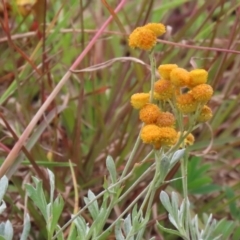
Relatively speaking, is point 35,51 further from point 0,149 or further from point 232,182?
point 232,182

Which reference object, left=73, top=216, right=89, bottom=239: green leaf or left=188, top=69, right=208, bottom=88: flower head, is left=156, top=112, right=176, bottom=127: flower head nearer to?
left=188, top=69, right=208, bottom=88: flower head

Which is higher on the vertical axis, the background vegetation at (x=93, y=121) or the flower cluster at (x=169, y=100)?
the flower cluster at (x=169, y=100)

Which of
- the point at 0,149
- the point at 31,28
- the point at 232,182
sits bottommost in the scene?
the point at 232,182

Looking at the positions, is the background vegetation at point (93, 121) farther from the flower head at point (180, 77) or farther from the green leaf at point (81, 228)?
the flower head at point (180, 77)

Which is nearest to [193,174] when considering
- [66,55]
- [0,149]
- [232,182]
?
[232,182]

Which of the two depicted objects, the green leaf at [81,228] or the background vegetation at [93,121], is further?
the background vegetation at [93,121]

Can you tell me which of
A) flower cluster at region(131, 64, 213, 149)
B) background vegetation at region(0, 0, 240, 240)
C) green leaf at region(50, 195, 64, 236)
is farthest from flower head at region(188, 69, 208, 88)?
background vegetation at region(0, 0, 240, 240)

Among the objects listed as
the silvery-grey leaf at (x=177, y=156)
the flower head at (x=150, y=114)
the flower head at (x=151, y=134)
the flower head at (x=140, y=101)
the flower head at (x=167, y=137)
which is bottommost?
the silvery-grey leaf at (x=177, y=156)

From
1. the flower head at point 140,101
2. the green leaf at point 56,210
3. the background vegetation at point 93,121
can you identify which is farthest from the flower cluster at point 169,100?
the background vegetation at point 93,121
